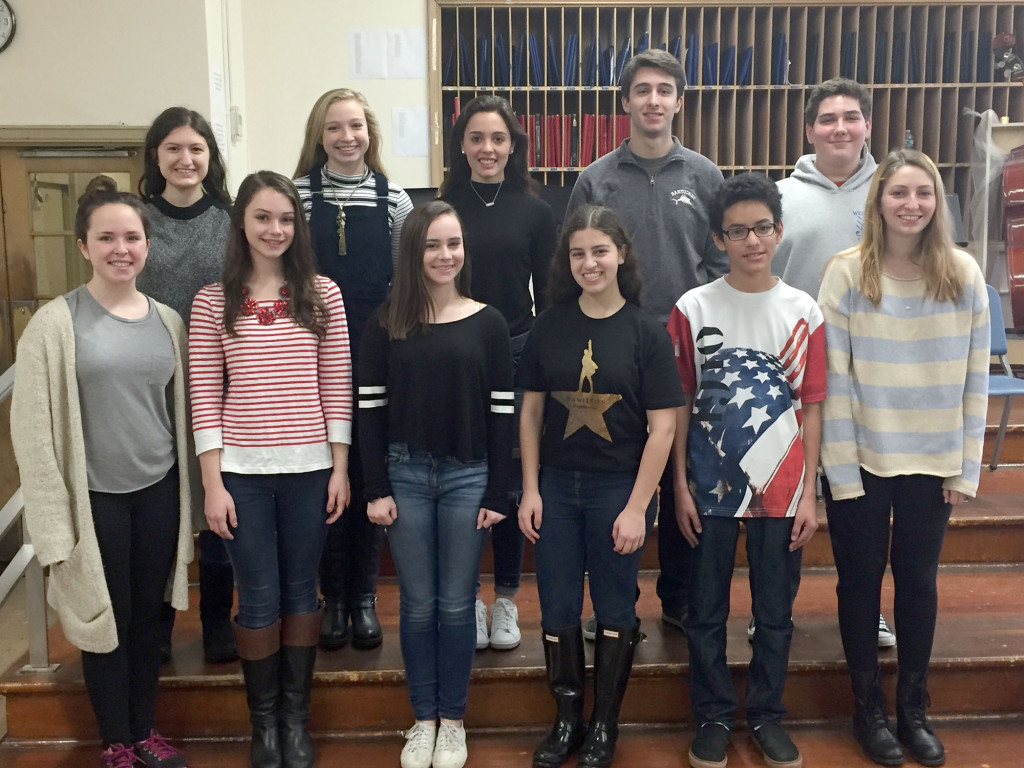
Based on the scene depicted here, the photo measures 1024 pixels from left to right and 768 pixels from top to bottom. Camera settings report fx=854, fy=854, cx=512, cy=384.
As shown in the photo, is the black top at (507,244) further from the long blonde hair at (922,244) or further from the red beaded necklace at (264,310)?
the long blonde hair at (922,244)

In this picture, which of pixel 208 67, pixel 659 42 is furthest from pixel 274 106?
pixel 659 42

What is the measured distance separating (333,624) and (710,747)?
0.99 m

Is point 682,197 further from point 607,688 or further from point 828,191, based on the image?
point 607,688

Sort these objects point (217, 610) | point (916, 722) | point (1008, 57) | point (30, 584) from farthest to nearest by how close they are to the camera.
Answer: point (1008, 57), point (217, 610), point (30, 584), point (916, 722)

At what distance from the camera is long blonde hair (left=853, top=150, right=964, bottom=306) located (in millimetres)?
1857

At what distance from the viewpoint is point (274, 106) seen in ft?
15.8

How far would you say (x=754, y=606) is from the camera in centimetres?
193

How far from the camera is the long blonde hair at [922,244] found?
1857mm

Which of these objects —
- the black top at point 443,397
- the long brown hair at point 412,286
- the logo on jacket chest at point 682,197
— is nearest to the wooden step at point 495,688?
the black top at point 443,397

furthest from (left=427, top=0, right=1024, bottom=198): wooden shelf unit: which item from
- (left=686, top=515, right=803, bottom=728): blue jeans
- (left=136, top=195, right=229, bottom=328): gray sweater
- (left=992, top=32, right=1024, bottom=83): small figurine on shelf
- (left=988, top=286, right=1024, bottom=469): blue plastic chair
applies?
(left=686, top=515, right=803, bottom=728): blue jeans

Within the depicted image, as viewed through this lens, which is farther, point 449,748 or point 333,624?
point 333,624

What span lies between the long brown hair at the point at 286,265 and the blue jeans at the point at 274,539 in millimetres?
326

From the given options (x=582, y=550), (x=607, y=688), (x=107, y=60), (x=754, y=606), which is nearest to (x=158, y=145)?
(x=582, y=550)

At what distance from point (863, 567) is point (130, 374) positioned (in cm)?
165
